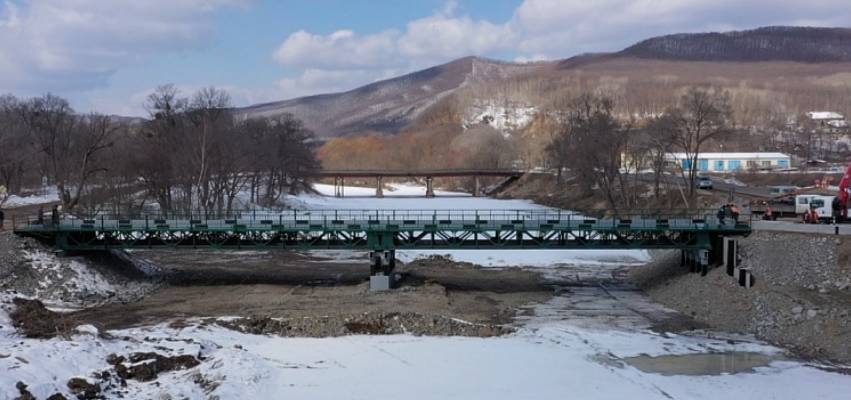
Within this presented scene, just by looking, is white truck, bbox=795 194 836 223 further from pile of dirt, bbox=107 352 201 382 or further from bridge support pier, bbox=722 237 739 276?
pile of dirt, bbox=107 352 201 382

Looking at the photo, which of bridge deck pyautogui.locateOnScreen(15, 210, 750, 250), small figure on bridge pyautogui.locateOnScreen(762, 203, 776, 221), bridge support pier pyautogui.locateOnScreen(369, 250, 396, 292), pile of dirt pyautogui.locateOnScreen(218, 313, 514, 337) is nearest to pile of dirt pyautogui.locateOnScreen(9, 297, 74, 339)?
pile of dirt pyautogui.locateOnScreen(218, 313, 514, 337)

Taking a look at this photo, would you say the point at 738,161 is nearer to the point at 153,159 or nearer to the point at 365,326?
the point at 153,159

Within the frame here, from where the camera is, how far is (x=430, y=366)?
99.9ft

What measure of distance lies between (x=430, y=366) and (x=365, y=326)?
24.7ft

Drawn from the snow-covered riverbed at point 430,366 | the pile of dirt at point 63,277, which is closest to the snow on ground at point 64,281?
the pile of dirt at point 63,277

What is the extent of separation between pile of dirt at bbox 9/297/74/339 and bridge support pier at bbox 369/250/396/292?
20137mm

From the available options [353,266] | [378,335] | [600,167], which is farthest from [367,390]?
[600,167]

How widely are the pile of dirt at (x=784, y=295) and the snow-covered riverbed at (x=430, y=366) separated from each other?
2.14m

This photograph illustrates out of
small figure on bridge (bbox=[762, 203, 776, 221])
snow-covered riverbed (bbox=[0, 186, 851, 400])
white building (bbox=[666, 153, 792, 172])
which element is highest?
white building (bbox=[666, 153, 792, 172])

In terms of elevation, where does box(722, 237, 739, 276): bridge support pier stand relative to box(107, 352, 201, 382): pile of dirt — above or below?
above

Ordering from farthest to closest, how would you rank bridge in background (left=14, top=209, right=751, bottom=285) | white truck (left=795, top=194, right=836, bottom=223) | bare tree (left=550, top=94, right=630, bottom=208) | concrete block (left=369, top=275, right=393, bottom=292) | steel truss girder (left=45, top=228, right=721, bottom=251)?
bare tree (left=550, top=94, right=630, bottom=208), steel truss girder (left=45, top=228, right=721, bottom=251), concrete block (left=369, top=275, right=393, bottom=292), bridge in background (left=14, top=209, right=751, bottom=285), white truck (left=795, top=194, right=836, bottom=223)

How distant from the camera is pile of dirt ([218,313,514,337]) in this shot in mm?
36500

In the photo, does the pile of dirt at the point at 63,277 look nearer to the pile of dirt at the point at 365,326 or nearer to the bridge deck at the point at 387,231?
the bridge deck at the point at 387,231

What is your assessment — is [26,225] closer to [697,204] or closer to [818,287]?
[818,287]
